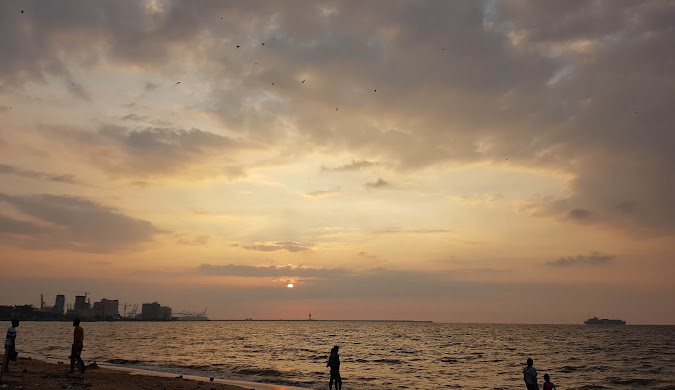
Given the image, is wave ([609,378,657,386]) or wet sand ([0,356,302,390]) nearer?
wet sand ([0,356,302,390])

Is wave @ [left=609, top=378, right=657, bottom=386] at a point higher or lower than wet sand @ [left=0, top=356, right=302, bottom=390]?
lower

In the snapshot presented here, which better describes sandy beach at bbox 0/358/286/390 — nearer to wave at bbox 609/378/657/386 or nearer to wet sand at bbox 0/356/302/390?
wet sand at bbox 0/356/302/390

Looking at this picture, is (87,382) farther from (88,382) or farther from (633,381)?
(633,381)

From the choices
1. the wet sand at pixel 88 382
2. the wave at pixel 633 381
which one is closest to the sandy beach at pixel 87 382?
the wet sand at pixel 88 382

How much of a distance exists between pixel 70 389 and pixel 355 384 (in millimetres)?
21888

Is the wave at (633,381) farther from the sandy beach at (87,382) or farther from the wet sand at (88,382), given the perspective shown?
the sandy beach at (87,382)

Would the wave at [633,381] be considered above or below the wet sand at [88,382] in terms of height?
below

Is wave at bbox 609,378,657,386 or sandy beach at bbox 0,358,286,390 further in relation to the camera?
wave at bbox 609,378,657,386

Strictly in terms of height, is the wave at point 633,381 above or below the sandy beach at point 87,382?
below

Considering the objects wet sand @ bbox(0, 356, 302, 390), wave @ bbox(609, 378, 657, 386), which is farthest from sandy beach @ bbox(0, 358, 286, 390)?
wave @ bbox(609, 378, 657, 386)

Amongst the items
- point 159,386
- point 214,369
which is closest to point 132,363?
point 214,369

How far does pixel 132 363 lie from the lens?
50406mm

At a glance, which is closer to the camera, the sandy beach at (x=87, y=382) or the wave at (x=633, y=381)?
the sandy beach at (x=87, y=382)

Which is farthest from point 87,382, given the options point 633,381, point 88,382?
point 633,381
